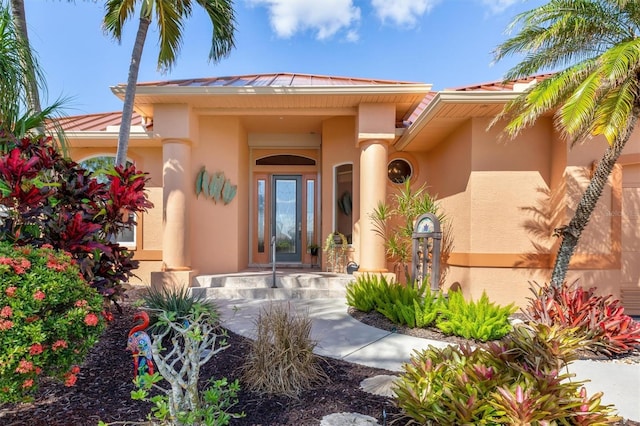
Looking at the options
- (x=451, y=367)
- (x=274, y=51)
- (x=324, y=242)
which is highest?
(x=274, y=51)

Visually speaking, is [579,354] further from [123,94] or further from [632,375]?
[123,94]

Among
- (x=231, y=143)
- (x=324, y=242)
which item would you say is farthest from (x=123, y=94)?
(x=324, y=242)

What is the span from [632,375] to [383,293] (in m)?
2.97

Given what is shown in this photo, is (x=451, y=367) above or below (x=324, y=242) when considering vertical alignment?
below

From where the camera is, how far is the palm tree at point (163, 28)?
6027mm

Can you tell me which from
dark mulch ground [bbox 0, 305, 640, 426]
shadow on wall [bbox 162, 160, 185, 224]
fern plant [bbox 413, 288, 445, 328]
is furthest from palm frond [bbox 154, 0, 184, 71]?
fern plant [bbox 413, 288, 445, 328]

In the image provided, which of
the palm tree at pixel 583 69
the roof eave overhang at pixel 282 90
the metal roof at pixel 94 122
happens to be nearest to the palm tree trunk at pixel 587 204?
→ the palm tree at pixel 583 69

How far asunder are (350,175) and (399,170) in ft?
4.31

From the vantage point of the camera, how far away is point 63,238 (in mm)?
3211

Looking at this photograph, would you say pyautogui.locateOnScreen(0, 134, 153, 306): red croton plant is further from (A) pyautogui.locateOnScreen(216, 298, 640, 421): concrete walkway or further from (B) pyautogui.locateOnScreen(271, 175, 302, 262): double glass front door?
(B) pyautogui.locateOnScreen(271, 175, 302, 262): double glass front door

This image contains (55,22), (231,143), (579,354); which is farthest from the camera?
(231,143)

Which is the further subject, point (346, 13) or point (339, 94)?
point (346, 13)

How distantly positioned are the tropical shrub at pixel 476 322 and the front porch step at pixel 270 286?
2719 millimetres

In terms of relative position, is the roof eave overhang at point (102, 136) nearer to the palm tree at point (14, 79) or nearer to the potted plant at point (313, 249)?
the palm tree at point (14, 79)
